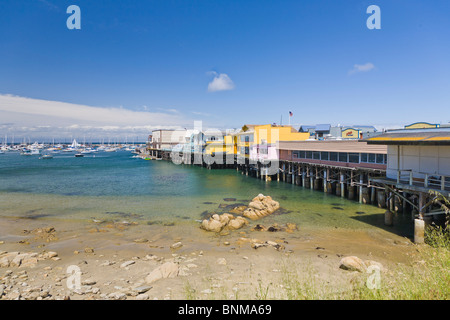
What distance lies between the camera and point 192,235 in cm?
1792

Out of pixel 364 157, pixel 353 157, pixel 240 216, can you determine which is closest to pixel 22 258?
pixel 240 216

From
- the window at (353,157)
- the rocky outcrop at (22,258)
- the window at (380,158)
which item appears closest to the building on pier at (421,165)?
the window at (380,158)

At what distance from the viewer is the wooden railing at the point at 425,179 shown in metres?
14.3

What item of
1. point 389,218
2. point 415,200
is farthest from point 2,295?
point 415,200

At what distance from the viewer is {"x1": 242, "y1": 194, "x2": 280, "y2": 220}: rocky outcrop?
21984mm

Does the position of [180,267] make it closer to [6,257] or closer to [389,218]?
[6,257]

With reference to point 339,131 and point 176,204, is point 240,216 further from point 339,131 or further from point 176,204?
point 339,131

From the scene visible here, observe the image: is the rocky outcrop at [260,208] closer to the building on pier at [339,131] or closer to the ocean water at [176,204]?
the ocean water at [176,204]

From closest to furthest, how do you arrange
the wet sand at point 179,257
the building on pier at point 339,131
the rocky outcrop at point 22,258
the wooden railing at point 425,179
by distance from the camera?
the wet sand at point 179,257
the rocky outcrop at point 22,258
the wooden railing at point 425,179
the building on pier at point 339,131

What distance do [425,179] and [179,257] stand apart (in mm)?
14832

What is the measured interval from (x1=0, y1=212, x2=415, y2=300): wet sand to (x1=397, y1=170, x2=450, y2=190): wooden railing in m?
3.70

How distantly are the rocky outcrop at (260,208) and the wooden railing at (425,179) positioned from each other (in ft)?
34.7

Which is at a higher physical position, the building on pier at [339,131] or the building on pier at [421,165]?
the building on pier at [339,131]
